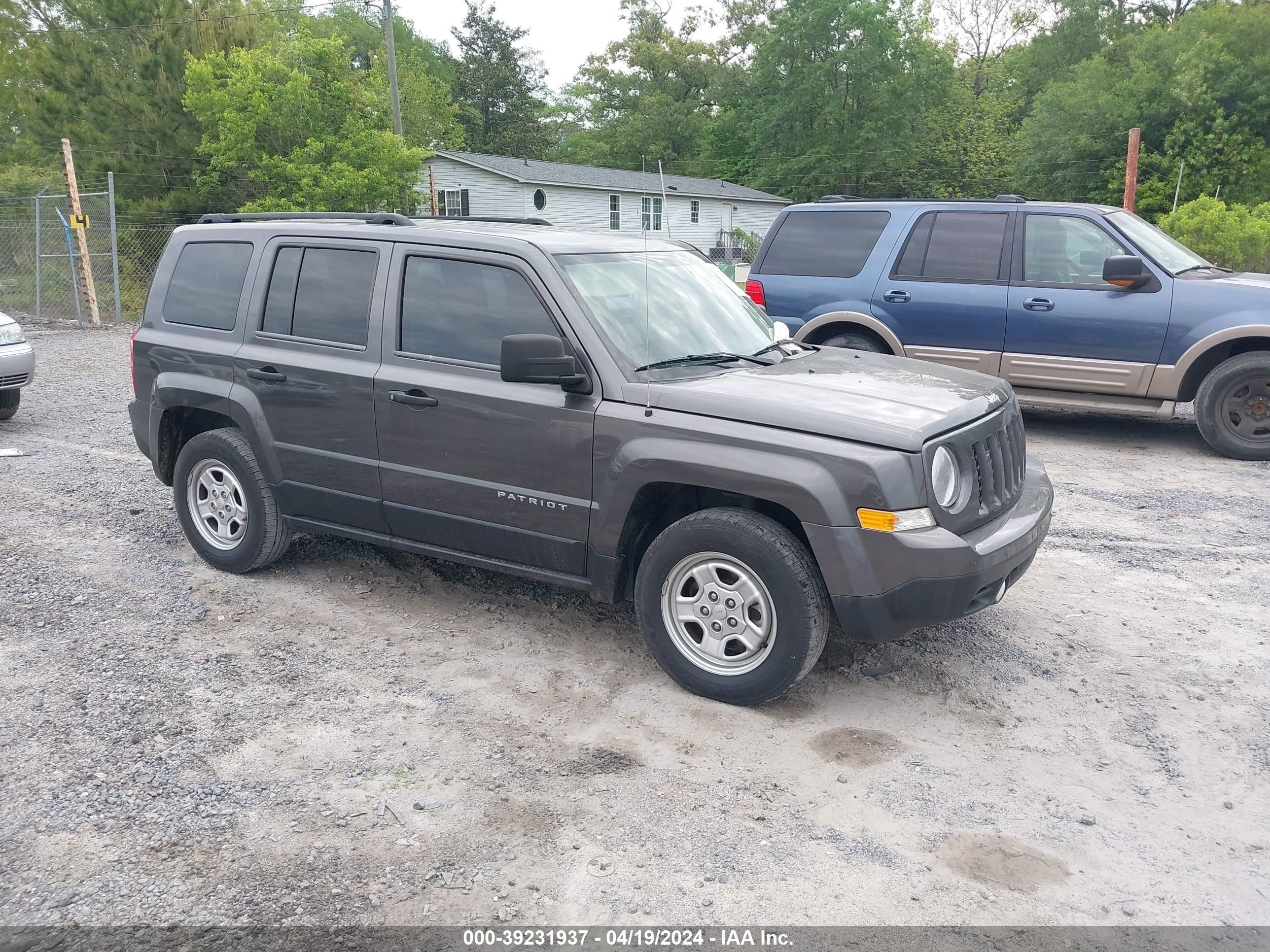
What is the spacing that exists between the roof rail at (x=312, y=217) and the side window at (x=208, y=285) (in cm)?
20

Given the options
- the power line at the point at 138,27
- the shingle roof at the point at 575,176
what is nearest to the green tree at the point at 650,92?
the shingle roof at the point at 575,176

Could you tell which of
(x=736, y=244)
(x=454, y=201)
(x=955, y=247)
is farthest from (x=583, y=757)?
(x=736, y=244)

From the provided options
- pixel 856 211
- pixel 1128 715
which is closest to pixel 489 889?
pixel 1128 715

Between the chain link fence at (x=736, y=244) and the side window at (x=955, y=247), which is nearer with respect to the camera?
the side window at (x=955, y=247)

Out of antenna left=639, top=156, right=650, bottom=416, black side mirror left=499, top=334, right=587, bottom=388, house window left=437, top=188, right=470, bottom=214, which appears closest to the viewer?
black side mirror left=499, top=334, right=587, bottom=388

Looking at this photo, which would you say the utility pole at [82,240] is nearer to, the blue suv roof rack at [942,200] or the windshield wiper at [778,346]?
the blue suv roof rack at [942,200]

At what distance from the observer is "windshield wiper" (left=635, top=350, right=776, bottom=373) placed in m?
4.49

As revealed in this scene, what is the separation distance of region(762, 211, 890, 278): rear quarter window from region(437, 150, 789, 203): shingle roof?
67.2 feet

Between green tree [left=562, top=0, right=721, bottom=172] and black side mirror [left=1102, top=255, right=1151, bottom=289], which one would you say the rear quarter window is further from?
green tree [left=562, top=0, right=721, bottom=172]

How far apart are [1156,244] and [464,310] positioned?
6720mm

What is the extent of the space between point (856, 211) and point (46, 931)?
8.59m

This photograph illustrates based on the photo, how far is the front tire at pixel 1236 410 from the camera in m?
8.19

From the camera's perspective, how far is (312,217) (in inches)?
224

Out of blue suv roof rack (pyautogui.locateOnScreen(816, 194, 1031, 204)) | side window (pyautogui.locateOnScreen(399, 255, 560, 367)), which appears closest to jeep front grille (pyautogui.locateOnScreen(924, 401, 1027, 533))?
side window (pyautogui.locateOnScreen(399, 255, 560, 367))
